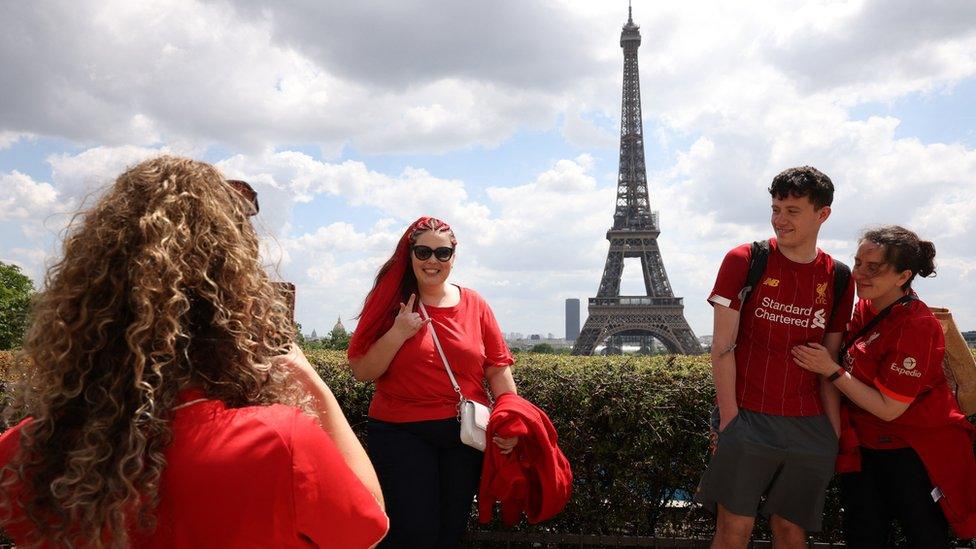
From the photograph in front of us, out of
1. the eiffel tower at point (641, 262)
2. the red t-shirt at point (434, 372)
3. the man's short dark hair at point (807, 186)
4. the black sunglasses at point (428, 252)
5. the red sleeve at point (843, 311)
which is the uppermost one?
the eiffel tower at point (641, 262)

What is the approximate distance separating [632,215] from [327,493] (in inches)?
1877

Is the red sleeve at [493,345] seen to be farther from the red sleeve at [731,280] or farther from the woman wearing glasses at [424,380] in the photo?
the red sleeve at [731,280]

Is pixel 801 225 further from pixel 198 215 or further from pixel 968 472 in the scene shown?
pixel 198 215

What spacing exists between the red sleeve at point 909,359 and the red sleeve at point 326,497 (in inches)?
115

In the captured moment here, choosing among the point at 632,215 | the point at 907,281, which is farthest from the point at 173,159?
the point at 632,215

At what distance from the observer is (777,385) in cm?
366

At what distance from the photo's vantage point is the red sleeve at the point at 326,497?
1458 millimetres

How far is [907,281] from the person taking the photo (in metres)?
3.76

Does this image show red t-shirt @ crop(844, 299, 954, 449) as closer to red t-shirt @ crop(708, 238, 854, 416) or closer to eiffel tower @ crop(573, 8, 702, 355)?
red t-shirt @ crop(708, 238, 854, 416)

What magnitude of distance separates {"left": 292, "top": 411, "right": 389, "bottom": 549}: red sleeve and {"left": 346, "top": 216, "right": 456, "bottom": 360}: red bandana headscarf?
88.5 inches

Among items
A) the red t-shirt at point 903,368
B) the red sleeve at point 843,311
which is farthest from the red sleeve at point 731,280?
the red t-shirt at point 903,368

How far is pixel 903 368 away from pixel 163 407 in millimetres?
3321

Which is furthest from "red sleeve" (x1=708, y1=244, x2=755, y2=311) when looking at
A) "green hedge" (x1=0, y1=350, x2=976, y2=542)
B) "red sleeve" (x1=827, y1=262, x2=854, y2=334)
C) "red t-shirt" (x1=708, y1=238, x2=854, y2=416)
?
"green hedge" (x1=0, y1=350, x2=976, y2=542)

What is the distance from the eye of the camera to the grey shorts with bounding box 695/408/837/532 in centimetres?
361
